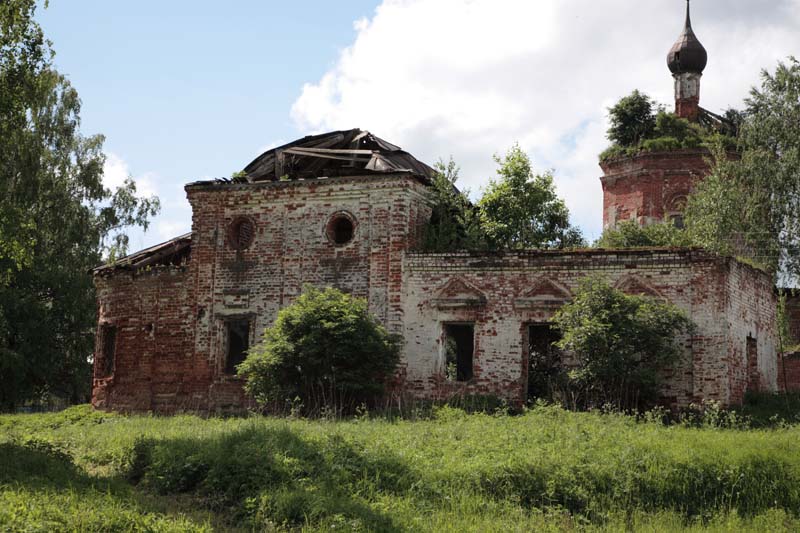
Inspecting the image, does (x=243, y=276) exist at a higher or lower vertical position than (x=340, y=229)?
lower

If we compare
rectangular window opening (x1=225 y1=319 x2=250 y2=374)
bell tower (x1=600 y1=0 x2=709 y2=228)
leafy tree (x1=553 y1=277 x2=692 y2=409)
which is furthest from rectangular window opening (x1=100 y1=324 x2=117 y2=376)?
bell tower (x1=600 y1=0 x2=709 y2=228)

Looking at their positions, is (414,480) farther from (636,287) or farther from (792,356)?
(792,356)

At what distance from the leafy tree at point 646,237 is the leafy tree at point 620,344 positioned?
6898mm

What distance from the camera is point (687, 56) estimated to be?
29.1 metres

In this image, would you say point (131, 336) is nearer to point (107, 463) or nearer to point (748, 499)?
point (107, 463)

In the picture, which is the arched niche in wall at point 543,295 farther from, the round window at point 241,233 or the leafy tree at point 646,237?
the round window at point 241,233

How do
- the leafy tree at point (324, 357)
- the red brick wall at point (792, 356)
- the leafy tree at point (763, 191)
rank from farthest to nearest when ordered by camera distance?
the leafy tree at point (763, 191), the red brick wall at point (792, 356), the leafy tree at point (324, 357)

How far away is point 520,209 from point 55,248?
16361 mm

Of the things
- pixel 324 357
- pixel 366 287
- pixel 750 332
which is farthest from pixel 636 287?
pixel 324 357

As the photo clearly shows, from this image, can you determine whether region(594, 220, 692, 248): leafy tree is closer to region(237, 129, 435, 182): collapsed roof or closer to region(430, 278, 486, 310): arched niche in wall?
region(237, 129, 435, 182): collapsed roof

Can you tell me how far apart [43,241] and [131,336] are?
32.7 feet

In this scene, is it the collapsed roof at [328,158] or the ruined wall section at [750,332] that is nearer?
the ruined wall section at [750,332]

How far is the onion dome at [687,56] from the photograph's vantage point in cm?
2905

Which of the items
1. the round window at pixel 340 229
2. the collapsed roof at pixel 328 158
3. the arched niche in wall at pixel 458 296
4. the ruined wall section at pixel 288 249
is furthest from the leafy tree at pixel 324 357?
the collapsed roof at pixel 328 158
